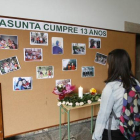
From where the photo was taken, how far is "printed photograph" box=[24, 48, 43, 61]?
190 centimetres

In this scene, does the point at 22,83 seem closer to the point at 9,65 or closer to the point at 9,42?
the point at 9,65

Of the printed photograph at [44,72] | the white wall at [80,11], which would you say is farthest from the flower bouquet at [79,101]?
the white wall at [80,11]

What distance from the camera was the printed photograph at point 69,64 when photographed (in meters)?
2.18

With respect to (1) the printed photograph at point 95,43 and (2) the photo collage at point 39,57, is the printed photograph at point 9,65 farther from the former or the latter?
(1) the printed photograph at point 95,43

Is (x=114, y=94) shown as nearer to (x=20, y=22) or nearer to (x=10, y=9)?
(x=20, y=22)

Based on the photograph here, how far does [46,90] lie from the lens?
2.09m

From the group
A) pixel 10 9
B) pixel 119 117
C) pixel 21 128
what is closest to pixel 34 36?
pixel 10 9

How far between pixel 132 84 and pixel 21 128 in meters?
1.77

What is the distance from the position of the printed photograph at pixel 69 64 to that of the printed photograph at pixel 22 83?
1.98 feet

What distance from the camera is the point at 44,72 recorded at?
2.04 meters

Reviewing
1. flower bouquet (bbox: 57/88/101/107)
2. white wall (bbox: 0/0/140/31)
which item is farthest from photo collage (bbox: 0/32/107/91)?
flower bouquet (bbox: 57/88/101/107)

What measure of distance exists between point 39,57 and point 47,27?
494 millimetres

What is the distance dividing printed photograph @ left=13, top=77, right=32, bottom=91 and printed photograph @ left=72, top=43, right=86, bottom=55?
91 centimetres

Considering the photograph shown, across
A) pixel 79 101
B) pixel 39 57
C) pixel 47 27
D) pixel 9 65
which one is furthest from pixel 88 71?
pixel 9 65
